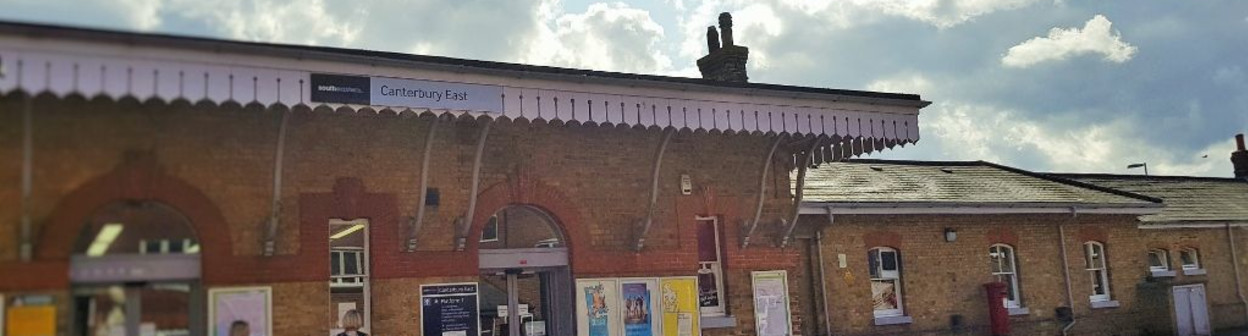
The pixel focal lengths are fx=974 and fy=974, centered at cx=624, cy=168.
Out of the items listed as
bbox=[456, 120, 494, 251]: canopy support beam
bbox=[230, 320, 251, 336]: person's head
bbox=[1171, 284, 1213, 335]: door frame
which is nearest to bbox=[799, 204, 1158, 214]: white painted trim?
bbox=[1171, 284, 1213, 335]: door frame

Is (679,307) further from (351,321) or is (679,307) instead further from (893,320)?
(893,320)

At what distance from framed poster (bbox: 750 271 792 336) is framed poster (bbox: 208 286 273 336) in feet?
19.5

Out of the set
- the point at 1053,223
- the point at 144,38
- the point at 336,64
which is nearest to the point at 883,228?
the point at 1053,223

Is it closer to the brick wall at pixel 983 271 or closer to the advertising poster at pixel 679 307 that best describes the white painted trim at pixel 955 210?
the brick wall at pixel 983 271

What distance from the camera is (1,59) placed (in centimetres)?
742

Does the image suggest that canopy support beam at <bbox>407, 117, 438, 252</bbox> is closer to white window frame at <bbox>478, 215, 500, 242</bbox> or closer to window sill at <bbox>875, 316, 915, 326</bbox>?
white window frame at <bbox>478, 215, 500, 242</bbox>

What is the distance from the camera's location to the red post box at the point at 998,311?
17.6 m

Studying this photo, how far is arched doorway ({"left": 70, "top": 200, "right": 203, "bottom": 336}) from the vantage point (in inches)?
341

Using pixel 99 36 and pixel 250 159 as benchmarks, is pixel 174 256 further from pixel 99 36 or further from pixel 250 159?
pixel 99 36

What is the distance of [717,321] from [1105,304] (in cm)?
1158

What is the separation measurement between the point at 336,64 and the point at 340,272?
2.40 meters

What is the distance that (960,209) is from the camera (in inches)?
704

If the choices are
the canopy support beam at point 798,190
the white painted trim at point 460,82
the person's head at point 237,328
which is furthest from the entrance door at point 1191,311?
the person's head at point 237,328

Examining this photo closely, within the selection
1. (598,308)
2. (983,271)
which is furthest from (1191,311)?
(598,308)
